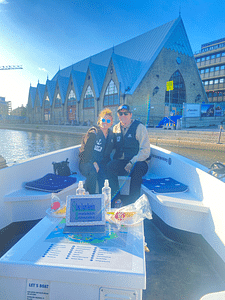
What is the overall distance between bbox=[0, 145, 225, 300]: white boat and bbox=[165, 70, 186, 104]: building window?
28.2m

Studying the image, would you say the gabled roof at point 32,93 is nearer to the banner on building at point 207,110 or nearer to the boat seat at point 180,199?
the banner on building at point 207,110

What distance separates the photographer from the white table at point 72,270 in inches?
46.7

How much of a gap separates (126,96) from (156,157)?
22499 millimetres

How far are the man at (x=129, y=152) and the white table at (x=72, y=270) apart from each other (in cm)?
189

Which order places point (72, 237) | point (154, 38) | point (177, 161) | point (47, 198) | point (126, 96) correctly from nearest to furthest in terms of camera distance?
point (72, 237) < point (47, 198) < point (177, 161) < point (126, 96) < point (154, 38)

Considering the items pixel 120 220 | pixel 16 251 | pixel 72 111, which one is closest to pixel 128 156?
pixel 120 220

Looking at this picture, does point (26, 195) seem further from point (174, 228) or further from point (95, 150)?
point (174, 228)

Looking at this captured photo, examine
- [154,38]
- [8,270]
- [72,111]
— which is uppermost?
[154,38]

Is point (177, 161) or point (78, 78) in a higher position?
point (78, 78)

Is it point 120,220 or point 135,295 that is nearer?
point 135,295

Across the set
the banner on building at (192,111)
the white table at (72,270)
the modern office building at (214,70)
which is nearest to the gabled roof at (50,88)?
the banner on building at (192,111)

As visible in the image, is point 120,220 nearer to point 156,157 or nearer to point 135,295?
point 135,295

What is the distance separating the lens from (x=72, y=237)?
153 cm

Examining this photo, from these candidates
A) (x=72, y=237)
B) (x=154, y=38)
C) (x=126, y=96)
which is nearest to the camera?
(x=72, y=237)
